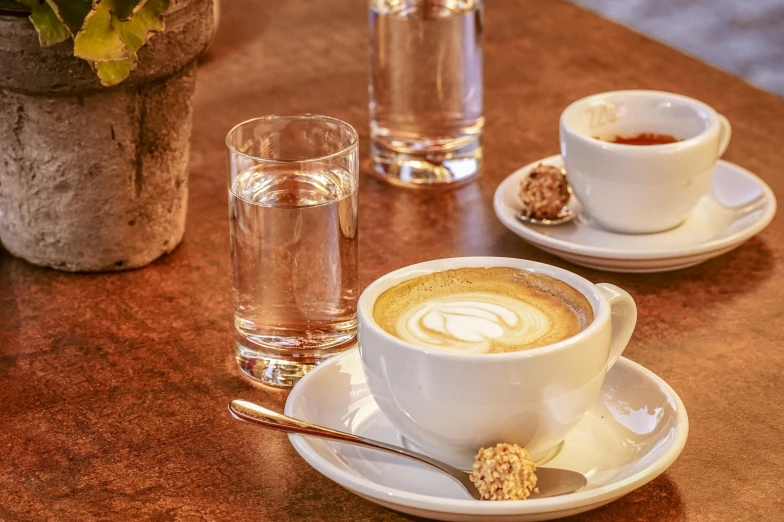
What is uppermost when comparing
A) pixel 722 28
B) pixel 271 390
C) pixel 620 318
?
pixel 620 318

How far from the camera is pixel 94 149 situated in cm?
102

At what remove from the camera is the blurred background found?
11.2 feet

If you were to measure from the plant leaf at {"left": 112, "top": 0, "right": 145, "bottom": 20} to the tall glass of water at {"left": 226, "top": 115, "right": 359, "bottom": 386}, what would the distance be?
4.9 inches

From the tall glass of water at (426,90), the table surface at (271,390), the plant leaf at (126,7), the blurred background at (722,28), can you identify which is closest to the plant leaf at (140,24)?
the plant leaf at (126,7)

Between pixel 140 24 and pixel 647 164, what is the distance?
487mm

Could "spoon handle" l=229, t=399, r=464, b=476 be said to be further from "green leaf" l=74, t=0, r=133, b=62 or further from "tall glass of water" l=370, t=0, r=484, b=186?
"tall glass of water" l=370, t=0, r=484, b=186

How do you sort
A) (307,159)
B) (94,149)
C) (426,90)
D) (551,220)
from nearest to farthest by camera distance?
(307,159) → (94,149) → (551,220) → (426,90)

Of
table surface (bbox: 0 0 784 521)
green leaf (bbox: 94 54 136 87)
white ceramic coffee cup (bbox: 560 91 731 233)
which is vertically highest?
green leaf (bbox: 94 54 136 87)

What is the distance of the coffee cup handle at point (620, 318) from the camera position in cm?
76

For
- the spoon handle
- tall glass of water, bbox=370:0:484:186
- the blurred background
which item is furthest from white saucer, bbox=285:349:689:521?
the blurred background

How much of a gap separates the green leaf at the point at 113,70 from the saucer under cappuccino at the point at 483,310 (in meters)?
0.32

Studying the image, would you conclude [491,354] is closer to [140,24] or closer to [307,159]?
[307,159]

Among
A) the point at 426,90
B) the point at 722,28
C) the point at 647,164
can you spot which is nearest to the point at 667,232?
the point at 647,164

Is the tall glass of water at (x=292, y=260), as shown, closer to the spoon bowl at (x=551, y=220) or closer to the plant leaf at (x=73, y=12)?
the plant leaf at (x=73, y=12)
